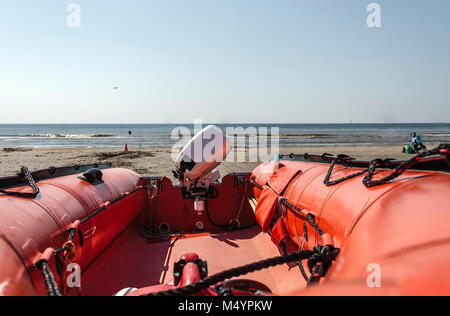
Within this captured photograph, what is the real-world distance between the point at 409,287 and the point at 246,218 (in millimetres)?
3859

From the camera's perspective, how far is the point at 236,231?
4.63 m

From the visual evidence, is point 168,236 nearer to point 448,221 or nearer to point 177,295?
Result: point 177,295

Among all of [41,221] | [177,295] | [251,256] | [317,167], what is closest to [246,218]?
[251,256]

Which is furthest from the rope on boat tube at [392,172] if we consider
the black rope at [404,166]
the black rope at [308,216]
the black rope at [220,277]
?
the black rope at [220,277]

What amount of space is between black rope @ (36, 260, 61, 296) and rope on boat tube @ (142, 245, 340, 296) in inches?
24.4

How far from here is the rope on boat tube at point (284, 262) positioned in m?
1.30

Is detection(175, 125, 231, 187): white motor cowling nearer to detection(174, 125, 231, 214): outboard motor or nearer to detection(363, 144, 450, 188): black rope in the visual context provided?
detection(174, 125, 231, 214): outboard motor

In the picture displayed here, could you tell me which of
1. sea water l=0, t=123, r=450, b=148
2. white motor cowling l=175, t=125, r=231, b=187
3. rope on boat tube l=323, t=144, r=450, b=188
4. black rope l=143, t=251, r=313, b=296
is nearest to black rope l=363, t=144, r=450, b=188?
rope on boat tube l=323, t=144, r=450, b=188

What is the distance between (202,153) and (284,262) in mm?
2401

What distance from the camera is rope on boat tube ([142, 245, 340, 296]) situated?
130 centimetres

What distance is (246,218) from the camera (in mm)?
4871

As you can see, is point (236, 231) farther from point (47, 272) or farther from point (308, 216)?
point (47, 272)

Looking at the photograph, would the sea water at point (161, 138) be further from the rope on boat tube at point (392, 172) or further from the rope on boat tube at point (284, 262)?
the rope on boat tube at point (284, 262)

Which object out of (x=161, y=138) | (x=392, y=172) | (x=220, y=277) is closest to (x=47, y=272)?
(x=220, y=277)
